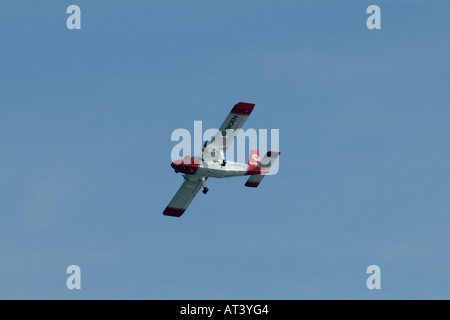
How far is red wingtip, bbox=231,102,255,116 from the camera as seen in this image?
9785 cm

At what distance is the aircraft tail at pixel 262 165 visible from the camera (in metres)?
103

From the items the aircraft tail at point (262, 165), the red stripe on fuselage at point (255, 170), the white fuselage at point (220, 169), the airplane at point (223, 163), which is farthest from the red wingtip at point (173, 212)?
the red stripe on fuselage at point (255, 170)

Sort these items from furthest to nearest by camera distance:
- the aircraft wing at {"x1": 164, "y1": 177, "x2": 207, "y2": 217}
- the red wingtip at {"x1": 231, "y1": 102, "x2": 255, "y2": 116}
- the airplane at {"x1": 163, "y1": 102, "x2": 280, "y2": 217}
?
the aircraft wing at {"x1": 164, "y1": 177, "x2": 207, "y2": 217}
the airplane at {"x1": 163, "y1": 102, "x2": 280, "y2": 217}
the red wingtip at {"x1": 231, "y1": 102, "x2": 255, "y2": 116}

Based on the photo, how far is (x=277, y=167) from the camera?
104062mm

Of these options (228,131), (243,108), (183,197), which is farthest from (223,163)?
(183,197)

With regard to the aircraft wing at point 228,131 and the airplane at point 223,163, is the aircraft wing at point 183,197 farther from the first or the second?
the aircraft wing at point 228,131

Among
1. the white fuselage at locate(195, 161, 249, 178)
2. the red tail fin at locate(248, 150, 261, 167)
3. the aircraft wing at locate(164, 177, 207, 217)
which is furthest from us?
the aircraft wing at locate(164, 177, 207, 217)

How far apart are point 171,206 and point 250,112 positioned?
14.8 metres

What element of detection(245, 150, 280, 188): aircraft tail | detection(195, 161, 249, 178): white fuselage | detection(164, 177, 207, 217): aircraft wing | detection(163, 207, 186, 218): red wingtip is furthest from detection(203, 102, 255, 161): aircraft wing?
detection(163, 207, 186, 218): red wingtip

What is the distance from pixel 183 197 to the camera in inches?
4203

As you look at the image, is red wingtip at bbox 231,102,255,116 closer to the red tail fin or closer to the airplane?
the airplane

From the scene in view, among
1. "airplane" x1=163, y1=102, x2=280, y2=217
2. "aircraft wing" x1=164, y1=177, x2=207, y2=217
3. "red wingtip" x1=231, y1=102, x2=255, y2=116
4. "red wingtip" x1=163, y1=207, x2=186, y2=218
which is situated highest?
"red wingtip" x1=231, y1=102, x2=255, y2=116
